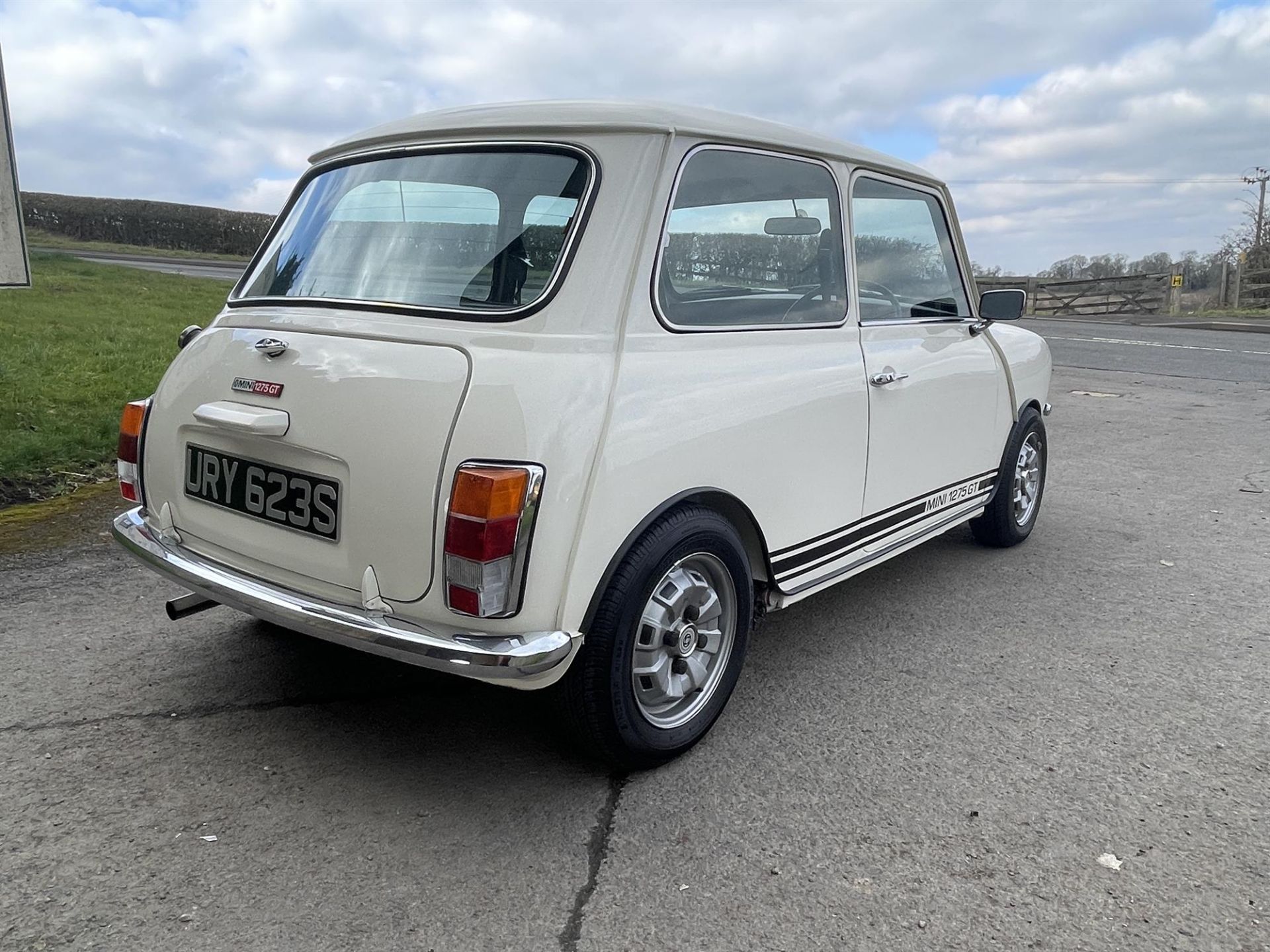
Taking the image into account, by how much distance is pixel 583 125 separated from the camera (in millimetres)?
2869

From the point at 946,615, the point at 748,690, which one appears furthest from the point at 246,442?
the point at 946,615

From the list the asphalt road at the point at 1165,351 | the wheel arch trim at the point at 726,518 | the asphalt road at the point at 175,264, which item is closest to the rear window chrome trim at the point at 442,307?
the wheel arch trim at the point at 726,518

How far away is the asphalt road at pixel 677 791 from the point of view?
89.7 inches

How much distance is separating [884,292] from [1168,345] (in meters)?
16.4

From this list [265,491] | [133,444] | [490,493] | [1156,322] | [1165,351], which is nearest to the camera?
[490,493]

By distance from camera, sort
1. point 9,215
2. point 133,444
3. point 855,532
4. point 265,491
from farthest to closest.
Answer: point 9,215 < point 855,532 < point 133,444 < point 265,491

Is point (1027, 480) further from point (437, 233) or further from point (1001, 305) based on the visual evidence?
point (437, 233)

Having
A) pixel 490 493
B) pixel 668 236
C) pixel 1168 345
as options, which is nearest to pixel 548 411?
pixel 490 493

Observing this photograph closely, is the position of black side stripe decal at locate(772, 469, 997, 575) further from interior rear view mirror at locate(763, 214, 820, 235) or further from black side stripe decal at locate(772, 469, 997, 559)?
interior rear view mirror at locate(763, 214, 820, 235)

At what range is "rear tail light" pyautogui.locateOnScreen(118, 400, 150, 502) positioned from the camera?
3.19 m

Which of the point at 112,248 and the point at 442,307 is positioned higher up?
the point at 112,248

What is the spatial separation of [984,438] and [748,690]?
191cm

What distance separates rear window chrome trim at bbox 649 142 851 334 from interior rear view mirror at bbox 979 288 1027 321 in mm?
1148

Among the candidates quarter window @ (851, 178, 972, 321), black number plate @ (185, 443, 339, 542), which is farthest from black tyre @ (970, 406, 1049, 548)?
black number plate @ (185, 443, 339, 542)
